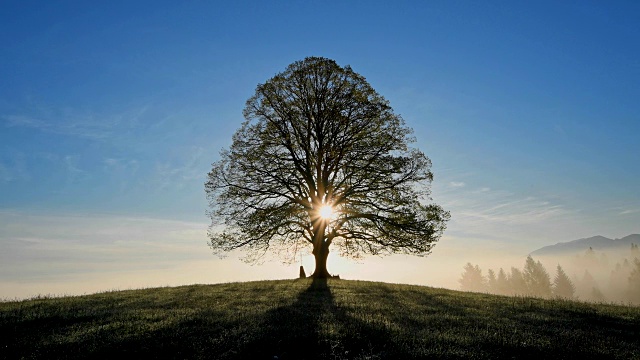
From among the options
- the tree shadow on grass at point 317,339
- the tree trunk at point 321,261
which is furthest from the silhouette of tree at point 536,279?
the tree shadow on grass at point 317,339

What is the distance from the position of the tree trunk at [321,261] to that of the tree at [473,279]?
15229cm

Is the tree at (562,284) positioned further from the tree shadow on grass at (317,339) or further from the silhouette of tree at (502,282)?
the tree shadow on grass at (317,339)

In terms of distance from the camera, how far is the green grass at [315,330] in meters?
9.62

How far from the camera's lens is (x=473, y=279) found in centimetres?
16662

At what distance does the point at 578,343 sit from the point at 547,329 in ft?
6.04

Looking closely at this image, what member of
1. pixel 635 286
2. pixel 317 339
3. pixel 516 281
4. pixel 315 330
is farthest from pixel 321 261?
pixel 635 286

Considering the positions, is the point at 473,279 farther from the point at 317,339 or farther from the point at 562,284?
the point at 317,339

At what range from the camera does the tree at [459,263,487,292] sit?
16512 centimetres

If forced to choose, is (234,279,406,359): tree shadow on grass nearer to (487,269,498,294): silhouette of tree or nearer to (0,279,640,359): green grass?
(0,279,640,359): green grass

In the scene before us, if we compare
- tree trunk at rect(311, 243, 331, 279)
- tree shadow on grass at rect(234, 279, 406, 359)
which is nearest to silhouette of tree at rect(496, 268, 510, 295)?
tree trunk at rect(311, 243, 331, 279)

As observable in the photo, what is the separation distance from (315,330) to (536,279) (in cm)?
13907

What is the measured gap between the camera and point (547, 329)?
12344 mm

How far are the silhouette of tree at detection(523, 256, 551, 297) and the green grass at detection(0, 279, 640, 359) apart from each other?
124m

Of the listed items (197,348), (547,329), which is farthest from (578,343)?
(197,348)
